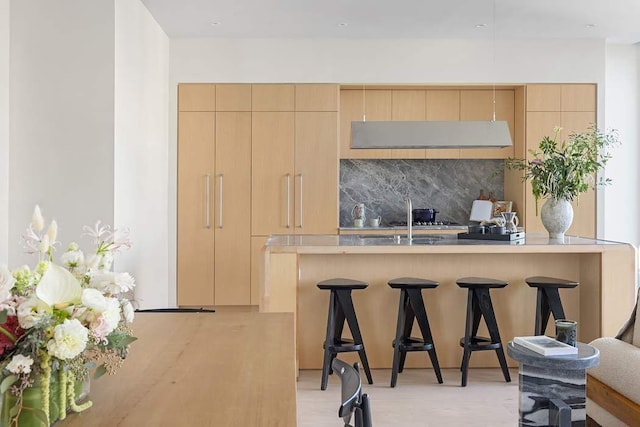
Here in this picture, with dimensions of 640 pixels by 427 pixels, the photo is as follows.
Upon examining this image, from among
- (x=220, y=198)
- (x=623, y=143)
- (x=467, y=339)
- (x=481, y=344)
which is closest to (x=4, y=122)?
(x=220, y=198)

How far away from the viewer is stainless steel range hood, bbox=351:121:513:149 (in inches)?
205

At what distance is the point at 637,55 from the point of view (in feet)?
23.3

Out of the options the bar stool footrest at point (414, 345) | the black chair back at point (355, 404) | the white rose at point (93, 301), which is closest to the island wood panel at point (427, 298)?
the bar stool footrest at point (414, 345)

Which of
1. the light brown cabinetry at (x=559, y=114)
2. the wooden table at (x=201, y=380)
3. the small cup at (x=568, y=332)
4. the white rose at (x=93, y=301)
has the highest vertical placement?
the light brown cabinetry at (x=559, y=114)

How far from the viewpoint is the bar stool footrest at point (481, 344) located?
4.32m

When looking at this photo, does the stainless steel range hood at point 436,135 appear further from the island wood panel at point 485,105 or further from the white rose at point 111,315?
the white rose at point 111,315

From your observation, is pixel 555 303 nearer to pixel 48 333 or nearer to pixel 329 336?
pixel 329 336

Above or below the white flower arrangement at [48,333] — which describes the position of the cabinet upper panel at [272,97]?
above

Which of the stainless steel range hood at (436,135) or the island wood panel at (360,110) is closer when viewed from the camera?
the stainless steel range hood at (436,135)

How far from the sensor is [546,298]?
4438 mm

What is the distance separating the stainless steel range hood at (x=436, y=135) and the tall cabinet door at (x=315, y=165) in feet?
5.15

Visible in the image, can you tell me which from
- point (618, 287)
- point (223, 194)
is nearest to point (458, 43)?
point (223, 194)

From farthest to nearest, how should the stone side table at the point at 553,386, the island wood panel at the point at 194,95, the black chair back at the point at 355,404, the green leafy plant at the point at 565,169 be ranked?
the island wood panel at the point at 194,95
the green leafy plant at the point at 565,169
the stone side table at the point at 553,386
the black chair back at the point at 355,404

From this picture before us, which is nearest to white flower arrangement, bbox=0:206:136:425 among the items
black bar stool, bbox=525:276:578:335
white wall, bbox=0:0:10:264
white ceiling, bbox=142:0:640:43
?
black bar stool, bbox=525:276:578:335
